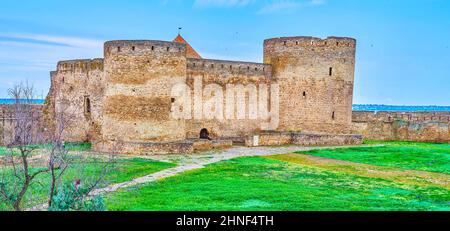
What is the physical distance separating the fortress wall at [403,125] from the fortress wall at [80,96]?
16.4 m

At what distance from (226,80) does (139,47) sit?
20.9ft

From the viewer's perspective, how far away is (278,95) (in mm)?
28266

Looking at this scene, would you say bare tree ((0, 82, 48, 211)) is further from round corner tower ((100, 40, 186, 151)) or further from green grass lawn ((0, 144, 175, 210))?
round corner tower ((100, 40, 186, 151))

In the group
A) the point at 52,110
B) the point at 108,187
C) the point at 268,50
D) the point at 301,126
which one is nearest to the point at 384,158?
the point at 301,126

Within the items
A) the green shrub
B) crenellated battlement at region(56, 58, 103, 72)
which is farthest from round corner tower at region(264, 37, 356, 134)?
the green shrub

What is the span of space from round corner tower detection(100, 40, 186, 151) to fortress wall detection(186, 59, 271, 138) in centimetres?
306

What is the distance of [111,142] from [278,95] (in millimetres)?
10557

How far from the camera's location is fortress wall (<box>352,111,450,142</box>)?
2958 cm

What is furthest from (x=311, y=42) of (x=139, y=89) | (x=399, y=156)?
(x=139, y=89)

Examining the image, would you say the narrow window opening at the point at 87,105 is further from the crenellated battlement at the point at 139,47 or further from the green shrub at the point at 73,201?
the green shrub at the point at 73,201

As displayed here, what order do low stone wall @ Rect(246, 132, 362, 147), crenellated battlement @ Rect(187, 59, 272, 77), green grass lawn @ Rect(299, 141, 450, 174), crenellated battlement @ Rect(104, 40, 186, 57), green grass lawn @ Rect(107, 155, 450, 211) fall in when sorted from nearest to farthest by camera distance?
green grass lawn @ Rect(107, 155, 450, 211)
green grass lawn @ Rect(299, 141, 450, 174)
crenellated battlement @ Rect(104, 40, 186, 57)
crenellated battlement @ Rect(187, 59, 272, 77)
low stone wall @ Rect(246, 132, 362, 147)

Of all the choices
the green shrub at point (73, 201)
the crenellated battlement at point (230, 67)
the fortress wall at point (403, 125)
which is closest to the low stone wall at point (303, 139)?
the crenellated battlement at point (230, 67)

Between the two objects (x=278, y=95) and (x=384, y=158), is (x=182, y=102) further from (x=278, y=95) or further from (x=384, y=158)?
(x=384, y=158)
